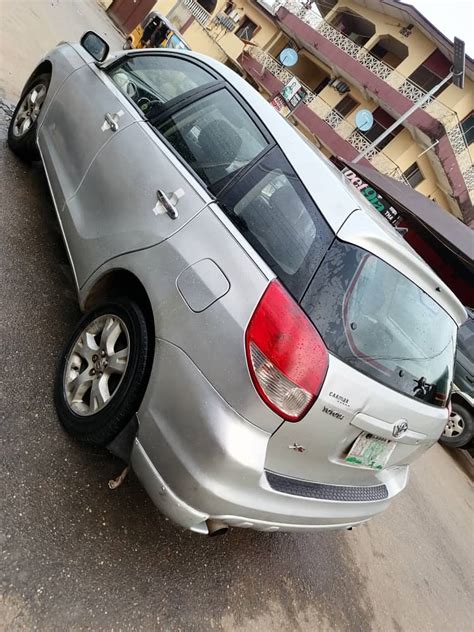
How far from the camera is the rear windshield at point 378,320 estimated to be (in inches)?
74.7

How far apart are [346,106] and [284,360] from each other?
1001 inches

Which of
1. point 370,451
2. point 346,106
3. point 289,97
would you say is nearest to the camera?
point 370,451

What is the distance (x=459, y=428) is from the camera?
20.4 feet

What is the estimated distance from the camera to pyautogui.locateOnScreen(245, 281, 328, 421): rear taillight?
5.81 feet

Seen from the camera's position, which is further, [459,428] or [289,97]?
[289,97]

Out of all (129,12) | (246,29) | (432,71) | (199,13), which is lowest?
(129,12)

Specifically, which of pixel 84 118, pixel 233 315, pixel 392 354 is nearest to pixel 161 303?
pixel 233 315

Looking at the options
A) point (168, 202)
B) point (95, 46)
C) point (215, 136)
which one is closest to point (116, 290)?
point (168, 202)

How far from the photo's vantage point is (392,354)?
2084 mm

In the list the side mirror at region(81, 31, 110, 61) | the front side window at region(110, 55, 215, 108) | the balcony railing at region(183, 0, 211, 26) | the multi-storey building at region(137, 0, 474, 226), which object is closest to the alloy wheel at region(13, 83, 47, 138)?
the side mirror at region(81, 31, 110, 61)

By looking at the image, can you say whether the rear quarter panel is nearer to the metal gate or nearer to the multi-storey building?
the multi-storey building

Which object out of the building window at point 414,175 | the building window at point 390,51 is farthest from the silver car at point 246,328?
the building window at point 390,51

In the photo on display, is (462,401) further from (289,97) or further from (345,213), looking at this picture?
(289,97)

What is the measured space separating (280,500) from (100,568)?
82 cm
